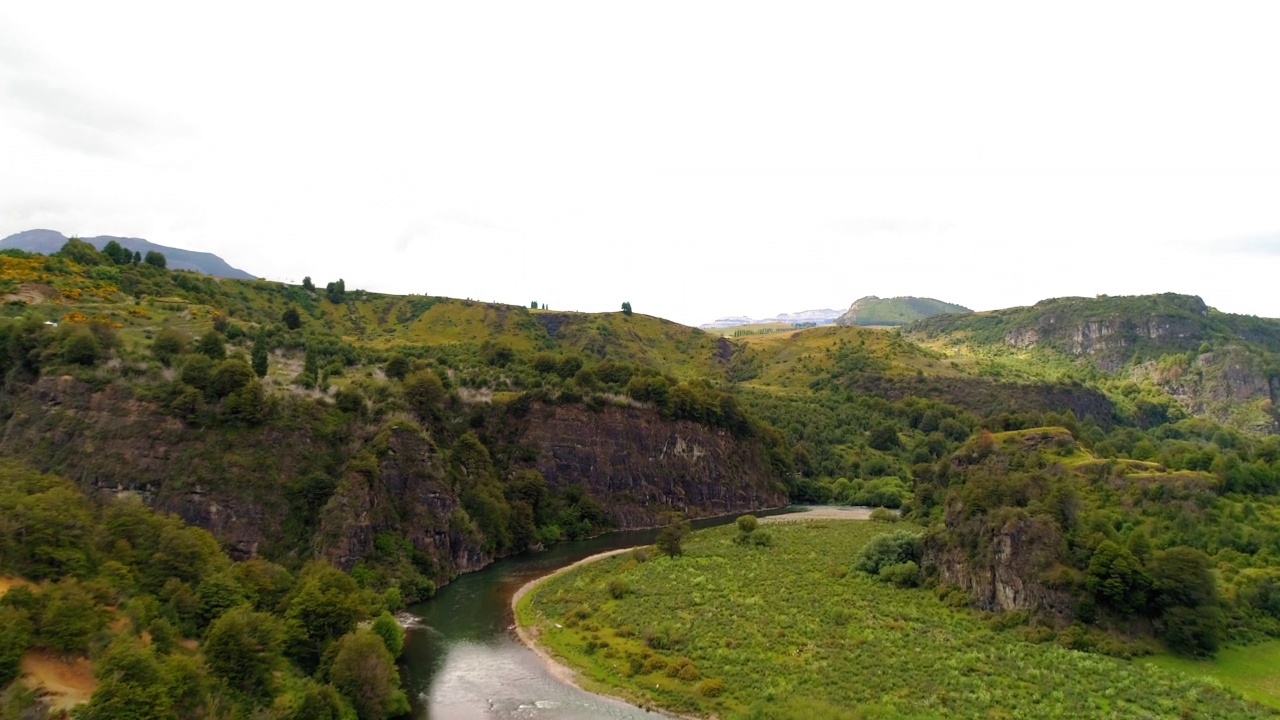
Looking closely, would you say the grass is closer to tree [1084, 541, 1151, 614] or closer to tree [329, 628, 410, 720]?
tree [1084, 541, 1151, 614]

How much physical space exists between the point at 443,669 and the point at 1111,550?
53.7 metres

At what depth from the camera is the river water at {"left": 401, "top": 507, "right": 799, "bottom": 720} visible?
164 feet

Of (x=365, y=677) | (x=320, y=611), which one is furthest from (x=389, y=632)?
(x=365, y=677)

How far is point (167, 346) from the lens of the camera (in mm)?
84562

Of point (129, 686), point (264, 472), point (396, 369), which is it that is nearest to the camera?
point (129, 686)

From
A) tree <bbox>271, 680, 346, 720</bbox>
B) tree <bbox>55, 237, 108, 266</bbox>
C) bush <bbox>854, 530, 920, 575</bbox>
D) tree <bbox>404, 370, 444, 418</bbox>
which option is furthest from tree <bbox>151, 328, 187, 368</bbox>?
bush <bbox>854, 530, 920, 575</bbox>

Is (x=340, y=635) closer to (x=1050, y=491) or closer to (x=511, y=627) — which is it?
(x=511, y=627)

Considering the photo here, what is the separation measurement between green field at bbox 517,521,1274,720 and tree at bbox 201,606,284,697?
76.3 ft

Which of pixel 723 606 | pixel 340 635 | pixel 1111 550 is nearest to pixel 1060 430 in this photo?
pixel 1111 550

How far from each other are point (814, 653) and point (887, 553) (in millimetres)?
26720

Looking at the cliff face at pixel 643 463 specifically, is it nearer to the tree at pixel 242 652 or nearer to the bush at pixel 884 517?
the bush at pixel 884 517

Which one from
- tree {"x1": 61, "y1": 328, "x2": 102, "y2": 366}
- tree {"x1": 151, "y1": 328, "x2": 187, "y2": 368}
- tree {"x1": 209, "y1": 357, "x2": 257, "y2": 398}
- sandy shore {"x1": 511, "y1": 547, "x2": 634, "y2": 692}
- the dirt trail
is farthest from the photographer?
tree {"x1": 151, "y1": 328, "x2": 187, "y2": 368}

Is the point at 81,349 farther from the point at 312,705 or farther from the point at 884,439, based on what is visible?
the point at 884,439

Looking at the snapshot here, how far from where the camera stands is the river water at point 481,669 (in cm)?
4997
